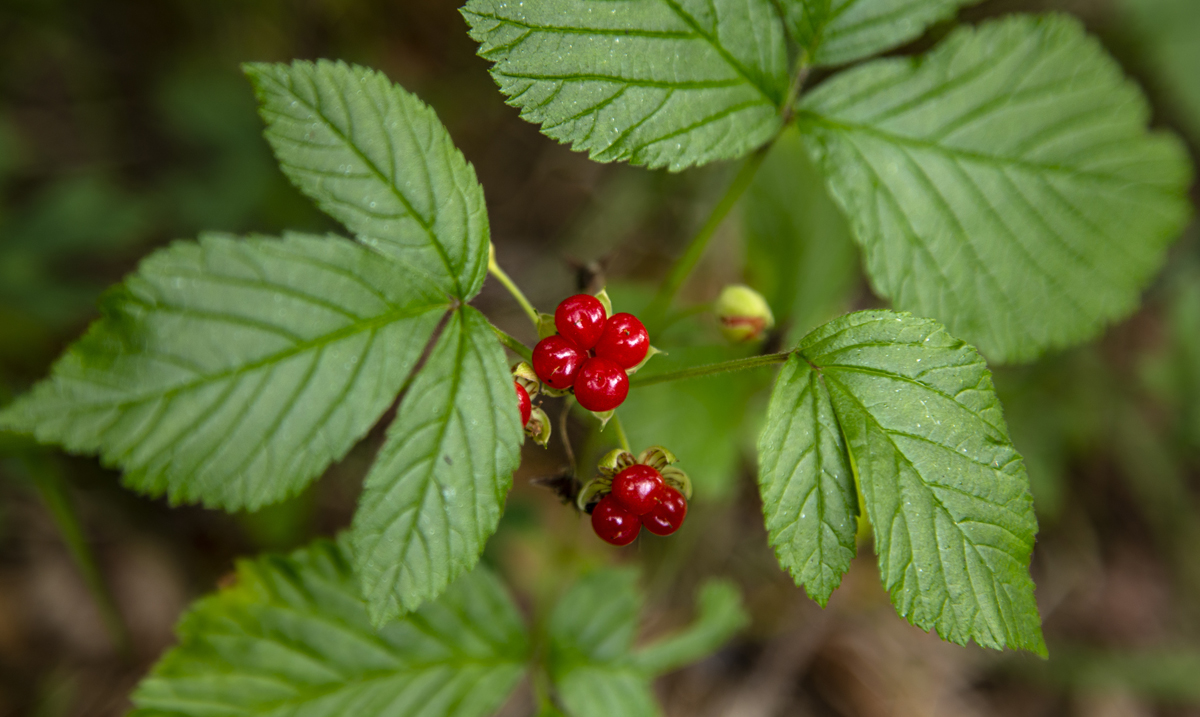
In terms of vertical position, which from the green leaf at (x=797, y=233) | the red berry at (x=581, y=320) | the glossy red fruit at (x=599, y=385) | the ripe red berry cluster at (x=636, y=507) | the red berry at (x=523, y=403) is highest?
the green leaf at (x=797, y=233)

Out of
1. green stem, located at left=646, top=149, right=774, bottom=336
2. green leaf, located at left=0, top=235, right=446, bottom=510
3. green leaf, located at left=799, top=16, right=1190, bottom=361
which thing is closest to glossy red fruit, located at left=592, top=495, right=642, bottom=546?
green leaf, located at left=0, top=235, right=446, bottom=510

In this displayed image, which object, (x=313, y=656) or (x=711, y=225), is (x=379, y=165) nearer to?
(x=711, y=225)

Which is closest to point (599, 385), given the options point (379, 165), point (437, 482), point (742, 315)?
point (437, 482)

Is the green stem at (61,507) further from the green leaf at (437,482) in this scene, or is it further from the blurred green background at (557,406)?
the green leaf at (437,482)

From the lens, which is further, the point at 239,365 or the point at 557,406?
the point at 557,406

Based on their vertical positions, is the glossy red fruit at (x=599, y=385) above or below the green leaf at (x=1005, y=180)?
below

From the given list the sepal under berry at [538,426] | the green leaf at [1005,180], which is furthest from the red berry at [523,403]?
the green leaf at [1005,180]

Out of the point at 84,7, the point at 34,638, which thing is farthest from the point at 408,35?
the point at 34,638
